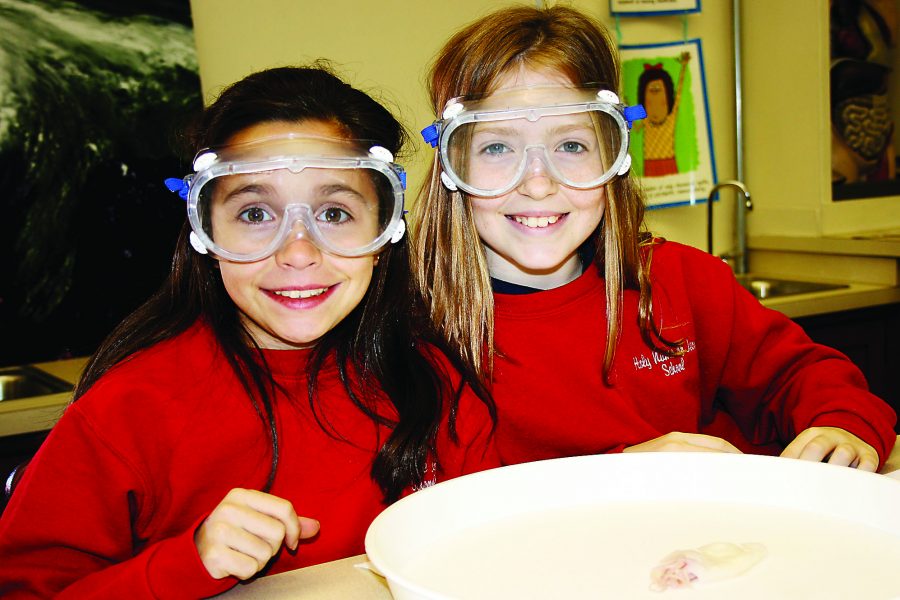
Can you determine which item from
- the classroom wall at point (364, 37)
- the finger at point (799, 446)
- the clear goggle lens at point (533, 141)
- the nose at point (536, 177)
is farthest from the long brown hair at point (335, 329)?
the classroom wall at point (364, 37)

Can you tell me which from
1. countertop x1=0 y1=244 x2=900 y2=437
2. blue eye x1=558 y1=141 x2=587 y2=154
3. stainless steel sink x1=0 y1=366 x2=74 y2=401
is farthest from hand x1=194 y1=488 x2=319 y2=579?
stainless steel sink x1=0 y1=366 x2=74 y2=401

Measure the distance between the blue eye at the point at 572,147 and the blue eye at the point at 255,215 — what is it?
1.68ft

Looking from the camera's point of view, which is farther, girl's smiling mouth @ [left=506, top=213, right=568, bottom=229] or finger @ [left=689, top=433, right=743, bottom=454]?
girl's smiling mouth @ [left=506, top=213, right=568, bottom=229]

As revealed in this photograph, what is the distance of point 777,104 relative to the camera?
3408mm

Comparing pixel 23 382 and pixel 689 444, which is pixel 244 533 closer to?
pixel 689 444

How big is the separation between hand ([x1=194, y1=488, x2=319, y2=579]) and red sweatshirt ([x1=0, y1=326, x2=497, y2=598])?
2cm

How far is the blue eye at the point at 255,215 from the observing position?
123cm

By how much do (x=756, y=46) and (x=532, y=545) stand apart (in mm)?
3061

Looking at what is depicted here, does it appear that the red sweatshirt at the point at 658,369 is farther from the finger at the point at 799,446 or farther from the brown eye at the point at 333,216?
the brown eye at the point at 333,216

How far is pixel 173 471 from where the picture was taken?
116cm

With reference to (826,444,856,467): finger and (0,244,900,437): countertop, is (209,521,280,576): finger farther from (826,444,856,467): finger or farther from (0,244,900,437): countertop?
(0,244,900,437): countertop

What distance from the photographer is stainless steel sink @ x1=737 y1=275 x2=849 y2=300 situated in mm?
3199

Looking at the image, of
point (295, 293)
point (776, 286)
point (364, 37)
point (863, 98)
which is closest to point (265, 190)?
point (295, 293)

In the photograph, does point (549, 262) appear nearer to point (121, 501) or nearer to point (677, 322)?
point (677, 322)
